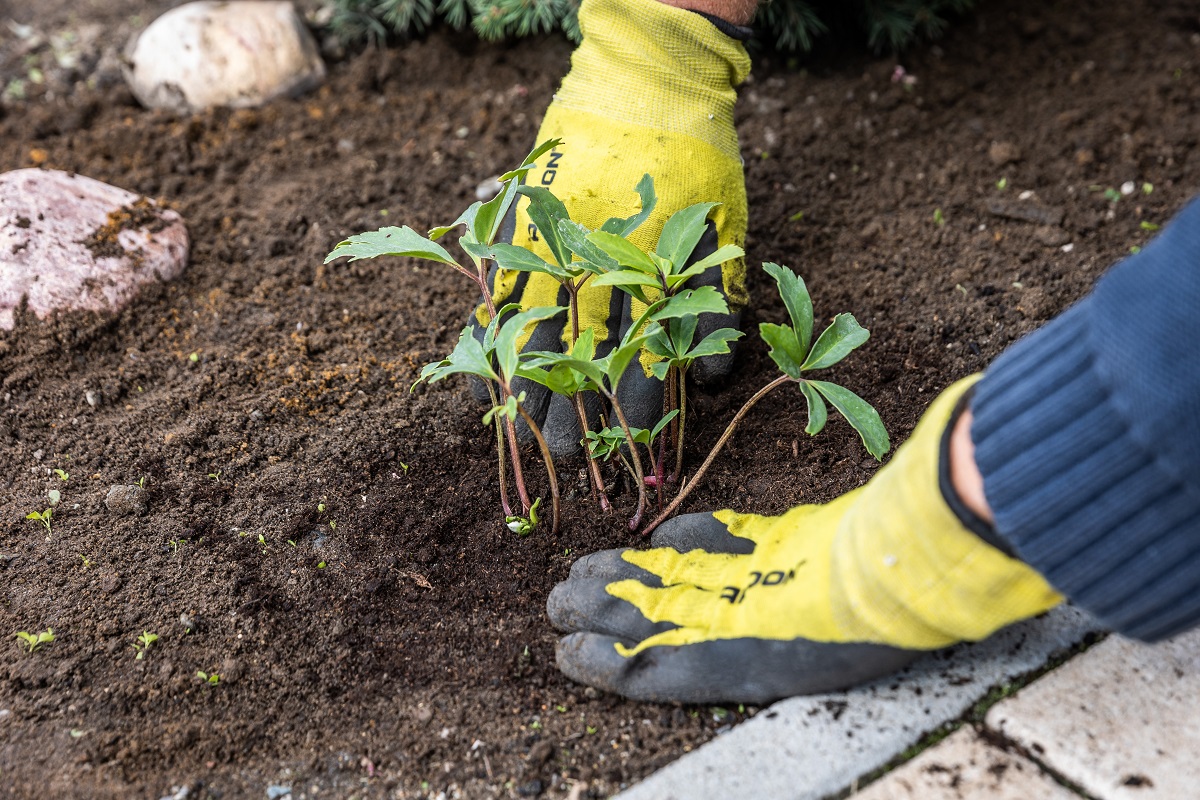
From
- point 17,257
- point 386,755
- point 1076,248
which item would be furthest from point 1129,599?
point 17,257

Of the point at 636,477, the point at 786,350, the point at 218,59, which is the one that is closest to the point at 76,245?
the point at 218,59

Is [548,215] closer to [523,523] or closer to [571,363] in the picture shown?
[571,363]

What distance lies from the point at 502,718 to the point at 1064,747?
796 millimetres

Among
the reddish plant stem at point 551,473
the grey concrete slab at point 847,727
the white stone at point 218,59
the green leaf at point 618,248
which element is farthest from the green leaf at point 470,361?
the white stone at point 218,59

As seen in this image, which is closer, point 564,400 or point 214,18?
point 564,400

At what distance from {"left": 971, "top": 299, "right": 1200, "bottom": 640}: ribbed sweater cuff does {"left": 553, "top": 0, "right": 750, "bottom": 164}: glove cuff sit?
3.56 ft

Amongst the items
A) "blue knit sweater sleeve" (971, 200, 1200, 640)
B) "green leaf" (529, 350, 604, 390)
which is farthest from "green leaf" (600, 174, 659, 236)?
"blue knit sweater sleeve" (971, 200, 1200, 640)

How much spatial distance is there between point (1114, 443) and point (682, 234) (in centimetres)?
71

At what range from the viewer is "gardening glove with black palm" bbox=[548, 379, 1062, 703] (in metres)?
1.19

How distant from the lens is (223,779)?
1371 millimetres

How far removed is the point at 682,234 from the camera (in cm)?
149

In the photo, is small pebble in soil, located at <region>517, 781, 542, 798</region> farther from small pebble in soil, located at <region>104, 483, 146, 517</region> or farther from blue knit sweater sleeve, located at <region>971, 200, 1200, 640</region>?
small pebble in soil, located at <region>104, 483, 146, 517</region>

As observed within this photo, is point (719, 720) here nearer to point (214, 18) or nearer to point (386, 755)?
point (386, 755)

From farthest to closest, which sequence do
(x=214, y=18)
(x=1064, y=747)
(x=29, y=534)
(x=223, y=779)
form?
(x=214, y=18) → (x=29, y=534) → (x=223, y=779) → (x=1064, y=747)
